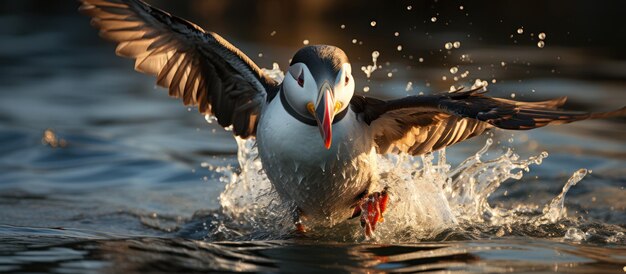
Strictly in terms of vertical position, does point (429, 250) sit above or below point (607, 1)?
below

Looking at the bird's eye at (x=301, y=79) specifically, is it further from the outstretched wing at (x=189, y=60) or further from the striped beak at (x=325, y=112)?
the outstretched wing at (x=189, y=60)

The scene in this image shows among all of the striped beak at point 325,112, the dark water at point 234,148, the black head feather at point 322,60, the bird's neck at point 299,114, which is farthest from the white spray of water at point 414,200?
A: the black head feather at point 322,60

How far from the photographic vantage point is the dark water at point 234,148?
19.3 feet

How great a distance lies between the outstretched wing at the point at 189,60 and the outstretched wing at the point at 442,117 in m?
0.71

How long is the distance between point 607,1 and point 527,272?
527 inches

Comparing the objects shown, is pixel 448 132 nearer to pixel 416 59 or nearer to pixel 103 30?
pixel 103 30

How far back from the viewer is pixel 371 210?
6.72 meters

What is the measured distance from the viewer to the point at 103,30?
23.2ft

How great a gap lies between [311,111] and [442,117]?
1.18 m

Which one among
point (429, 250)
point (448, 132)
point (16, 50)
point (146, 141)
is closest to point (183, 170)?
point (146, 141)

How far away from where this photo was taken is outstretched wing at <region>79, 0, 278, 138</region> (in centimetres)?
696

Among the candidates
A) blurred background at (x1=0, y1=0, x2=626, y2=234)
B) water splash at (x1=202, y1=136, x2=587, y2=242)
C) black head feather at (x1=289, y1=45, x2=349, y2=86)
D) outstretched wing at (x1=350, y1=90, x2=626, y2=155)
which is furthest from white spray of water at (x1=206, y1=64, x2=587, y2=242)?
black head feather at (x1=289, y1=45, x2=349, y2=86)

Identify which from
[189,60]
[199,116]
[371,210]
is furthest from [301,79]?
[199,116]

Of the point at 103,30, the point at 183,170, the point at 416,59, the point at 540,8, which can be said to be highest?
the point at 540,8
